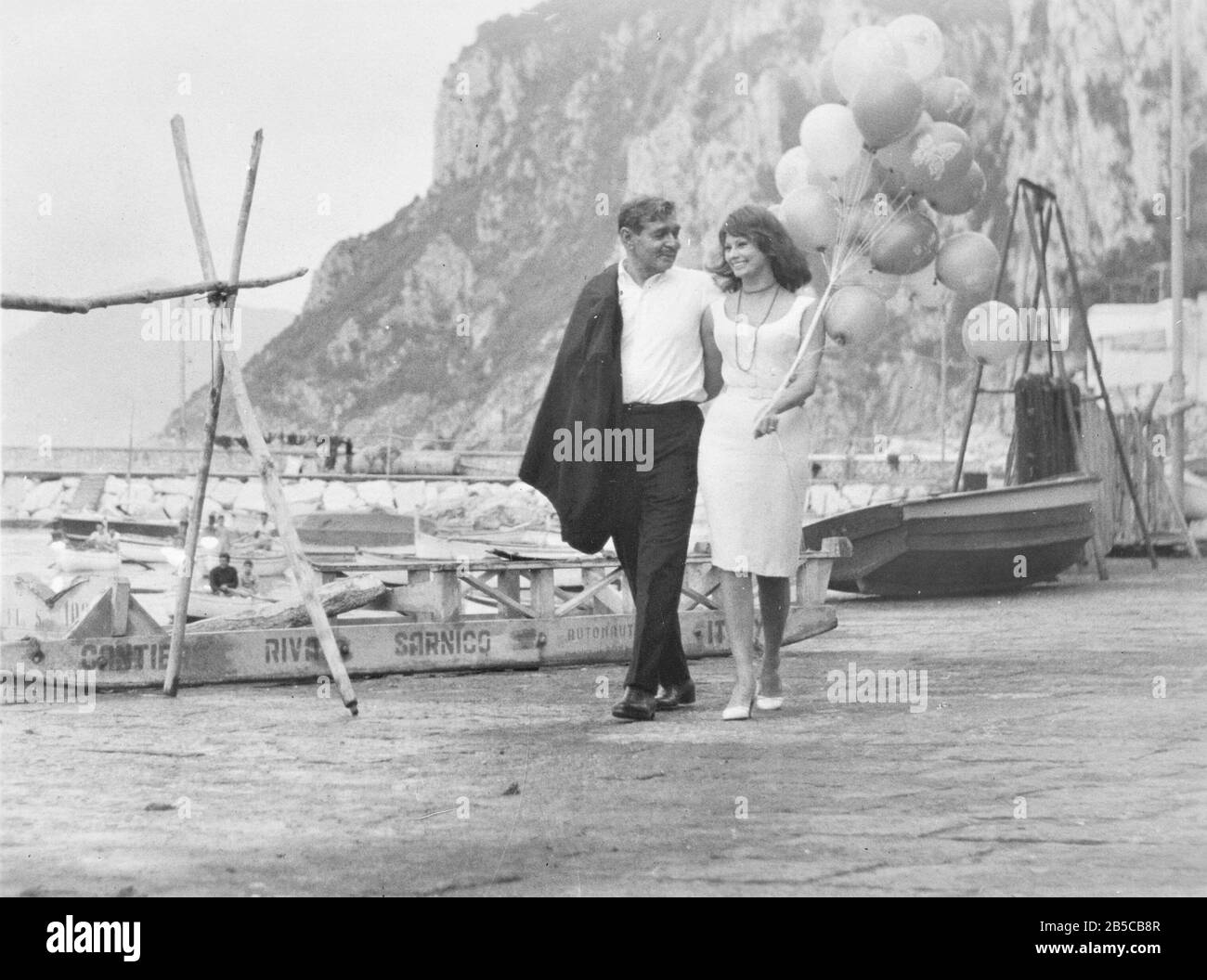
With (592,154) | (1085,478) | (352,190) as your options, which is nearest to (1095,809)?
(352,190)

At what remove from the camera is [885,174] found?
11453mm

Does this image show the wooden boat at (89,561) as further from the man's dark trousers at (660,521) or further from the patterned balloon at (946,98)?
the man's dark trousers at (660,521)

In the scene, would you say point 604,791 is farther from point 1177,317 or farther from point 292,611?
point 1177,317

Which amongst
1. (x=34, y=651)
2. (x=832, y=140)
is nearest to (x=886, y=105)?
(x=832, y=140)

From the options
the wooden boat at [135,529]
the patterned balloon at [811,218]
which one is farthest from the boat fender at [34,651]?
the wooden boat at [135,529]

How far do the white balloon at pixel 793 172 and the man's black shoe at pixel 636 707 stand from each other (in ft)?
19.5

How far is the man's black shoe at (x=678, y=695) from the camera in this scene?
703cm

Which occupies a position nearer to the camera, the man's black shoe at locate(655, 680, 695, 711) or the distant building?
the man's black shoe at locate(655, 680, 695, 711)

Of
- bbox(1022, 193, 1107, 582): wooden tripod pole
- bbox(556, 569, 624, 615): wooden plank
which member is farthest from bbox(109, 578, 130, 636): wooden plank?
bbox(1022, 193, 1107, 582): wooden tripod pole

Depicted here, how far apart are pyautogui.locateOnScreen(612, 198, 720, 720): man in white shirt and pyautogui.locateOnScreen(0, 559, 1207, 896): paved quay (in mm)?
374

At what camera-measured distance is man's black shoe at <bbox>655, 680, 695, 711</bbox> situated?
7027 millimetres

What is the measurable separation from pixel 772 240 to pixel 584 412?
0.97 m

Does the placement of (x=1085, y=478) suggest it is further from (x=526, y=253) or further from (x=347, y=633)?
(x=526, y=253)

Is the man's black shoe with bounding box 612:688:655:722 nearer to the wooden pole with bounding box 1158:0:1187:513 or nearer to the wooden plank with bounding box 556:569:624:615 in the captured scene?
the wooden plank with bounding box 556:569:624:615
